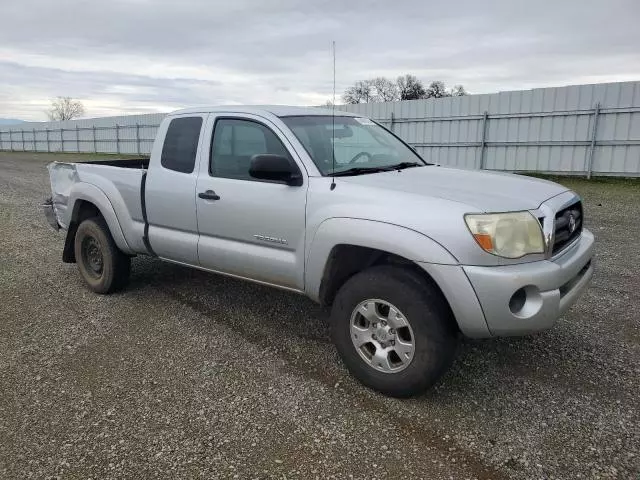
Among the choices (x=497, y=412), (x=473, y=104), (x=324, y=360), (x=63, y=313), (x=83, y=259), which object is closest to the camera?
(x=497, y=412)

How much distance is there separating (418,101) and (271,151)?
48.8ft

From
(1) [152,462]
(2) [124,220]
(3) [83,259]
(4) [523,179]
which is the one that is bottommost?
(1) [152,462]

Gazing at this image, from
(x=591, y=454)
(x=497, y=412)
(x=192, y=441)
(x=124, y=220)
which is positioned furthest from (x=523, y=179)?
(x=124, y=220)

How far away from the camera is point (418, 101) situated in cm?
1777

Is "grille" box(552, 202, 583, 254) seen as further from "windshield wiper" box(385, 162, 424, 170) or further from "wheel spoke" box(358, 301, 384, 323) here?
"windshield wiper" box(385, 162, 424, 170)

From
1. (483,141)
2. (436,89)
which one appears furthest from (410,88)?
(483,141)

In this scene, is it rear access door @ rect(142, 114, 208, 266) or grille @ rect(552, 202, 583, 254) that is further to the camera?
rear access door @ rect(142, 114, 208, 266)

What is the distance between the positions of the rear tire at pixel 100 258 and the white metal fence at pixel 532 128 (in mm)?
13248

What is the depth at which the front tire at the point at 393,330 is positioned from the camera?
9.98 ft

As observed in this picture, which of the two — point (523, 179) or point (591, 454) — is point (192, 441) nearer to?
point (591, 454)

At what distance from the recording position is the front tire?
3.04m

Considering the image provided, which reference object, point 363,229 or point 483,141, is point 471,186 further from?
point 483,141

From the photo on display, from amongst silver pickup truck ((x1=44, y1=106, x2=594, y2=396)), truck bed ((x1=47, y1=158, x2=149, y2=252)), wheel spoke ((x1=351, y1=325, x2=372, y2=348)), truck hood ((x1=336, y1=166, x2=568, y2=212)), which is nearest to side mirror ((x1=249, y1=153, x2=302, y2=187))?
silver pickup truck ((x1=44, y1=106, x2=594, y2=396))

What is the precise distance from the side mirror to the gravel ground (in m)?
1.34
